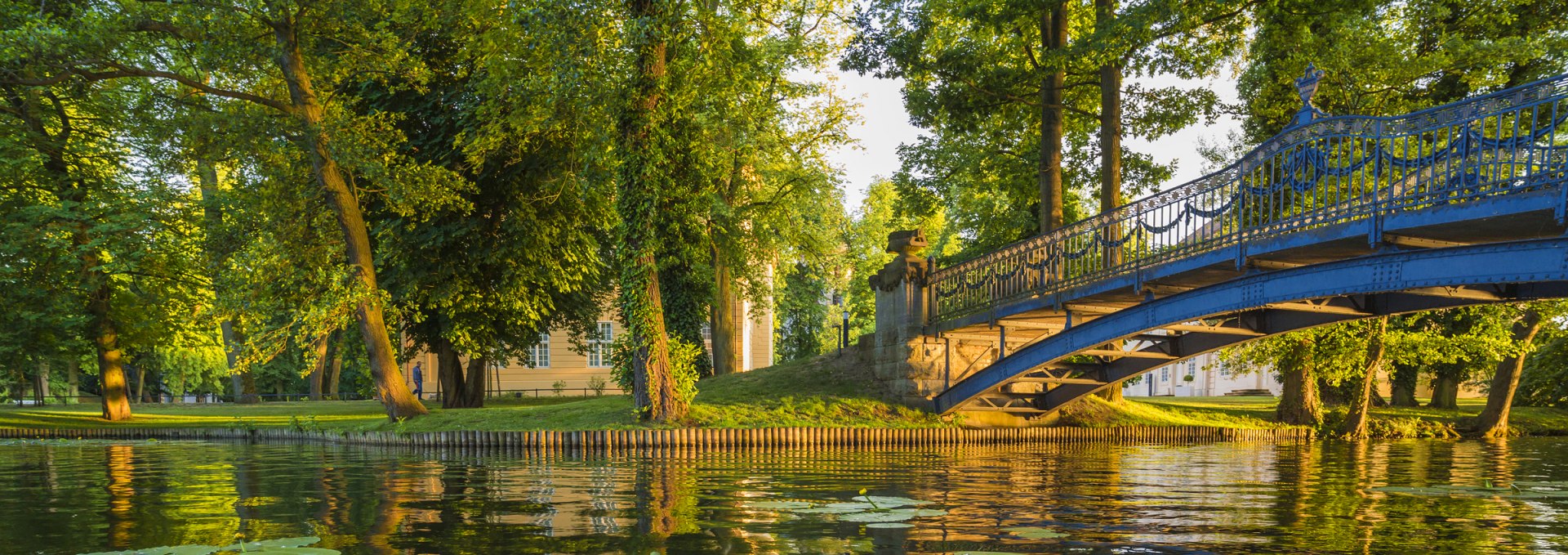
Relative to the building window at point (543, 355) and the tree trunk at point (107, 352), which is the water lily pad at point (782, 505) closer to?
the tree trunk at point (107, 352)

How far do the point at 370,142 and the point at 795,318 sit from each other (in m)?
31.0

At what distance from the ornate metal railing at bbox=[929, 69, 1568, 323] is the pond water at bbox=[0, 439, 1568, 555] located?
9.79ft

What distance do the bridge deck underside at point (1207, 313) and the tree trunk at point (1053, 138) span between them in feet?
10.4

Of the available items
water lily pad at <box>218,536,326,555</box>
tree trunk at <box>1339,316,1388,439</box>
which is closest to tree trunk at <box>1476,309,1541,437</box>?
tree trunk at <box>1339,316,1388,439</box>

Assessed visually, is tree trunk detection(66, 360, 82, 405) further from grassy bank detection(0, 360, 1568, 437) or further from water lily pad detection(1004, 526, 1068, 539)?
water lily pad detection(1004, 526, 1068, 539)

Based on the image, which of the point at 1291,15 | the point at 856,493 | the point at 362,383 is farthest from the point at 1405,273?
the point at 362,383

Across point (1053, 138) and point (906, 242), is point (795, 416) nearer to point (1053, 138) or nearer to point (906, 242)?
point (906, 242)

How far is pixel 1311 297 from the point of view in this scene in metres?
13.6

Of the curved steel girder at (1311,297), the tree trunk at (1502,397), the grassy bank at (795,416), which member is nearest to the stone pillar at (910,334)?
the grassy bank at (795,416)

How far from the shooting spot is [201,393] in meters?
54.7

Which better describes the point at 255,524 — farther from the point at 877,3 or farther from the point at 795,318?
the point at 795,318

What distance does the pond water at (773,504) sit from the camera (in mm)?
6523

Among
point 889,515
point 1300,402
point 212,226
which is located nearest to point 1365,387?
point 1300,402

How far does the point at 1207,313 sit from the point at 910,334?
24.2ft
